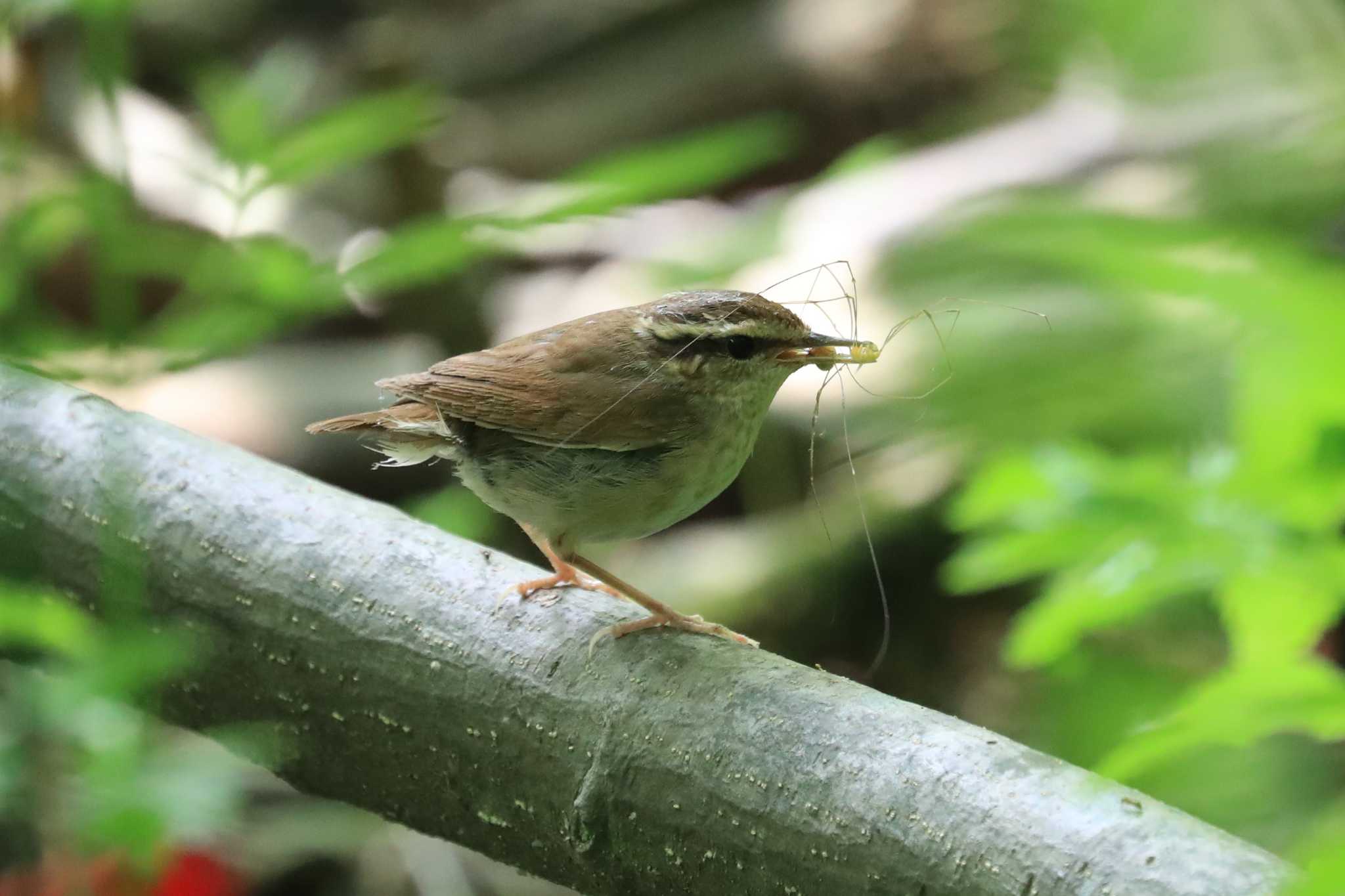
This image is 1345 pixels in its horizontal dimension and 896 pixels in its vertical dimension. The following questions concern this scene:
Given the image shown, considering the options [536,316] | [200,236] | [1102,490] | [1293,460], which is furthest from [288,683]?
[536,316]

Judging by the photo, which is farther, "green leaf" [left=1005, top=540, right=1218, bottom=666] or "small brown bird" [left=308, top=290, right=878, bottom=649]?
"small brown bird" [left=308, top=290, right=878, bottom=649]

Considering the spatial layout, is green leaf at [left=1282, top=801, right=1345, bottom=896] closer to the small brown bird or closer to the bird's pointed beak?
the bird's pointed beak

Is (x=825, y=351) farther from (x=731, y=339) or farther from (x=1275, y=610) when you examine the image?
(x=1275, y=610)

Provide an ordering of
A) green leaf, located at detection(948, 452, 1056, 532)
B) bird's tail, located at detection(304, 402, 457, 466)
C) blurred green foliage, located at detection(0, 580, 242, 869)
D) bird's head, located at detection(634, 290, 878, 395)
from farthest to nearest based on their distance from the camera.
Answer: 1. bird's tail, located at detection(304, 402, 457, 466)
2. bird's head, located at detection(634, 290, 878, 395)
3. green leaf, located at detection(948, 452, 1056, 532)
4. blurred green foliage, located at detection(0, 580, 242, 869)

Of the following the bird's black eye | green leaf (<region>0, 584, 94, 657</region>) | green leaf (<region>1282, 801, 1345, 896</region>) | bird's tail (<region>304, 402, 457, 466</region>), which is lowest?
green leaf (<region>0, 584, 94, 657</region>)

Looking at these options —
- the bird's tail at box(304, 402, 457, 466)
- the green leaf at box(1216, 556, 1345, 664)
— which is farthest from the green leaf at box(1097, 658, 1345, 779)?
the bird's tail at box(304, 402, 457, 466)

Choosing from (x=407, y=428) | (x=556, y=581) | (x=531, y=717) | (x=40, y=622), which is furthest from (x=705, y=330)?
(x=40, y=622)

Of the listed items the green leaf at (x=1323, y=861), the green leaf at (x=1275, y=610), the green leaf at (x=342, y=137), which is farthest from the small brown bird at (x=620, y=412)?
the green leaf at (x=1323, y=861)

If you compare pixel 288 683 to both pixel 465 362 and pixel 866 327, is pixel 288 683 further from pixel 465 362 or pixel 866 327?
pixel 866 327
